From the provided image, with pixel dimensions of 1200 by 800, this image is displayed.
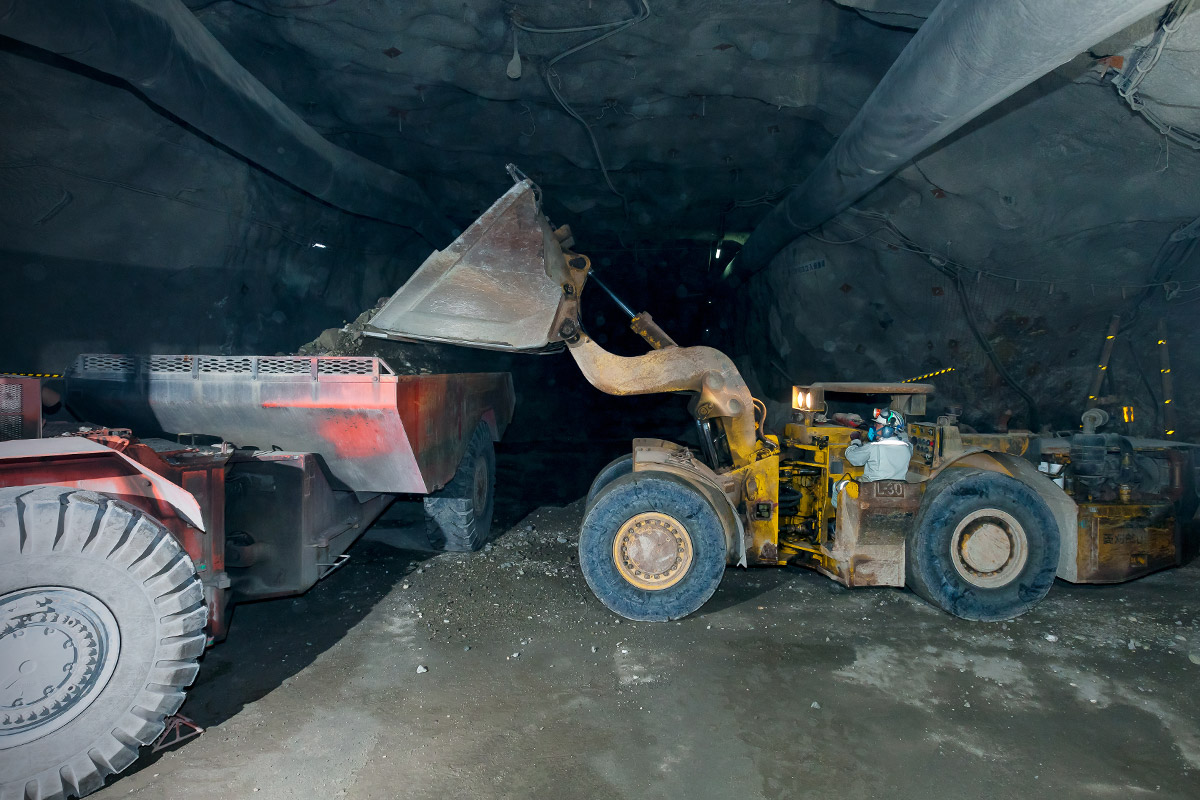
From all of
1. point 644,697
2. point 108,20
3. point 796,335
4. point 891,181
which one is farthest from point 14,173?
point 796,335

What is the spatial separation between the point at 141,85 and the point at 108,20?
63 centimetres

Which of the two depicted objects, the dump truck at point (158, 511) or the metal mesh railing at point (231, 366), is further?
the metal mesh railing at point (231, 366)

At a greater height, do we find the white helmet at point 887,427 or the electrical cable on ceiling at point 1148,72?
the electrical cable on ceiling at point 1148,72

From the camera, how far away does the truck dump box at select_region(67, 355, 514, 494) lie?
3561mm

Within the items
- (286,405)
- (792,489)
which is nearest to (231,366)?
(286,405)

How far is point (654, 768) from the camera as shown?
2.76 metres

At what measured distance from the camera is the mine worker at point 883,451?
4.34 metres

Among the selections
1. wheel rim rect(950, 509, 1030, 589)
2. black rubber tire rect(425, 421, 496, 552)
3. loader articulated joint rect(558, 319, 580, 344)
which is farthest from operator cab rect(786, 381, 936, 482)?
black rubber tire rect(425, 421, 496, 552)

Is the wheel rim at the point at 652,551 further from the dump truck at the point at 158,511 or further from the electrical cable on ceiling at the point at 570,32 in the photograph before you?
the electrical cable on ceiling at the point at 570,32

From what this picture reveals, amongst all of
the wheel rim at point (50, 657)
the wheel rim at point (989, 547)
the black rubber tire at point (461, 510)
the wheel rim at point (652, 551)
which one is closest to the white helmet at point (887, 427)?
the wheel rim at point (989, 547)

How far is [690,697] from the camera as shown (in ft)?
10.9

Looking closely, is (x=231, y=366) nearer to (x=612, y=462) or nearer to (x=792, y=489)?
(x=612, y=462)

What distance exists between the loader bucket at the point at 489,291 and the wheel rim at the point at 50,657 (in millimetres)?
2061

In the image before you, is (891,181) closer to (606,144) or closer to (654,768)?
(606,144)
